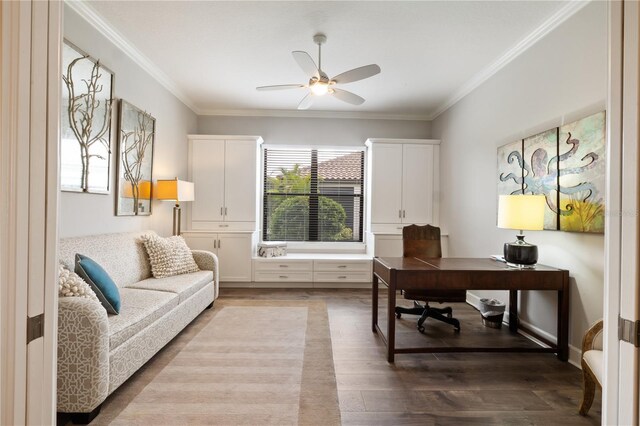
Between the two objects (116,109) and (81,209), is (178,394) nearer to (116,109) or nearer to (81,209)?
(81,209)

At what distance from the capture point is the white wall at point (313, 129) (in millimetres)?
5308

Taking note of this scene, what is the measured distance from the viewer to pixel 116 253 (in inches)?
115

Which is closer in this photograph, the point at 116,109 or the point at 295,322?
the point at 116,109

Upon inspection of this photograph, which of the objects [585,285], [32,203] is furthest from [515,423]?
[32,203]

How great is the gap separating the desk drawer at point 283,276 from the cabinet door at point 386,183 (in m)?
1.34

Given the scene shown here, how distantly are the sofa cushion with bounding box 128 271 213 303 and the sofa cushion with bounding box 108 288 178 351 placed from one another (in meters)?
0.12

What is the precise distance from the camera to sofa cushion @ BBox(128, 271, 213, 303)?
2.95 meters

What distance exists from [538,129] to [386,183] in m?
2.39

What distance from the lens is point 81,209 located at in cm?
274

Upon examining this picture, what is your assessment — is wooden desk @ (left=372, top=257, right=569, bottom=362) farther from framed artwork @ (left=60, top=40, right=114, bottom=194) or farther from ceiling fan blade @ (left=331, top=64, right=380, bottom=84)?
framed artwork @ (left=60, top=40, right=114, bottom=194)

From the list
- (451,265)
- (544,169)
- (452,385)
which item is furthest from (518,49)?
(452,385)

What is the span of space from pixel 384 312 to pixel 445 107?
3.16 m

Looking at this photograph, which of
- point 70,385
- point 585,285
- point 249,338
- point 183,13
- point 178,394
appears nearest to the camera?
point 70,385

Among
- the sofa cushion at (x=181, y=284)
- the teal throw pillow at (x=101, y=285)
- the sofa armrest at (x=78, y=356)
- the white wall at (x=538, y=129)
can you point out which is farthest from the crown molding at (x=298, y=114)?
the sofa armrest at (x=78, y=356)
